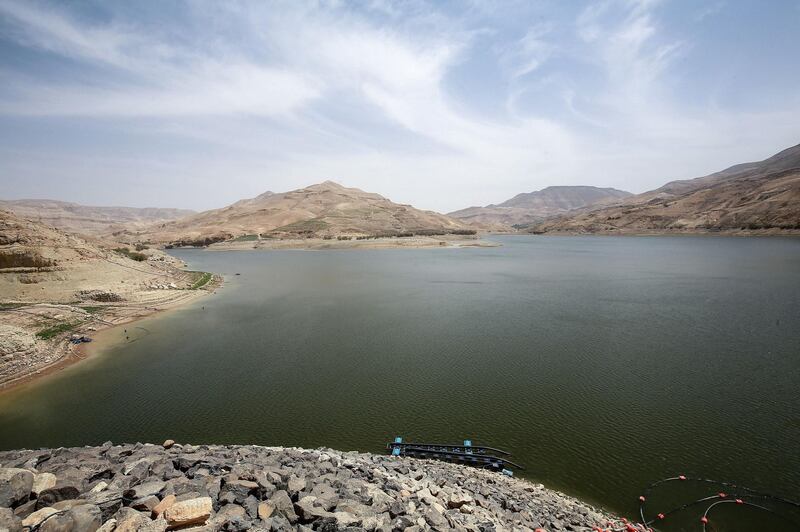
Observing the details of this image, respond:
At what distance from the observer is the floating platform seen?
12.4 metres

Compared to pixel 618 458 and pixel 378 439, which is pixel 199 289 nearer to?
pixel 378 439

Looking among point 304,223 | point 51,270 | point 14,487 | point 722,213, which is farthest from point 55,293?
point 722,213

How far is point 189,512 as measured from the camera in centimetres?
654

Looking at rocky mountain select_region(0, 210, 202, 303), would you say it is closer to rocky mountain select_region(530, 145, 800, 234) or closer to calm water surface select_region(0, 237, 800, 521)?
calm water surface select_region(0, 237, 800, 521)

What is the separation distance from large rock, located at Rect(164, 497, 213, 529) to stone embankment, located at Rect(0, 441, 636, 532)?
17 millimetres

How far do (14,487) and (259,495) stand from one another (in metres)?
4.26

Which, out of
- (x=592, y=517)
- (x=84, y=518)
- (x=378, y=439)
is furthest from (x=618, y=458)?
(x=84, y=518)

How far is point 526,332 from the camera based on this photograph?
25.4m

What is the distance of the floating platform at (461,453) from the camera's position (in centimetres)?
1240

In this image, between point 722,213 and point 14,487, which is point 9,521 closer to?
point 14,487

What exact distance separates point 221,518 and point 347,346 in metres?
17.0

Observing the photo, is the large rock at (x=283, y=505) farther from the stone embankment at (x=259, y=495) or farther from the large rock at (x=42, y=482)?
the large rock at (x=42, y=482)

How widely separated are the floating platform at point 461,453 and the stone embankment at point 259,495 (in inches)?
32.6

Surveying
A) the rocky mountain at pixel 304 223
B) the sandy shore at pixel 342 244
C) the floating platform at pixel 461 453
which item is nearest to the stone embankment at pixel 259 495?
the floating platform at pixel 461 453
